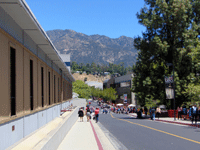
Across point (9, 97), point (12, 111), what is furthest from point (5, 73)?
point (12, 111)

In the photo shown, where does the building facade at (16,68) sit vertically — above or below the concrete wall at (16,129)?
above

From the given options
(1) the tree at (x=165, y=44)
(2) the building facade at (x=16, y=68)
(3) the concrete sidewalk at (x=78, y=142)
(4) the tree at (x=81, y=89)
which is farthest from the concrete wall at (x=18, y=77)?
(4) the tree at (x=81, y=89)

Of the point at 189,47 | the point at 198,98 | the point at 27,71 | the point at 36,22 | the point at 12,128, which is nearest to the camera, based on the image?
the point at 12,128

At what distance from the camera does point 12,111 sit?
11.5 meters

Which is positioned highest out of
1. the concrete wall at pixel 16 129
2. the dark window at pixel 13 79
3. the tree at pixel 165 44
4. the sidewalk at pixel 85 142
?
the tree at pixel 165 44

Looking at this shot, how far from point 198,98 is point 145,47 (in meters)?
11.1

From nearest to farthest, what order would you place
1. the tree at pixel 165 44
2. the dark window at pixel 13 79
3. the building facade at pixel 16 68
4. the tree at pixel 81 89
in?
1. the building facade at pixel 16 68
2. the dark window at pixel 13 79
3. the tree at pixel 165 44
4. the tree at pixel 81 89

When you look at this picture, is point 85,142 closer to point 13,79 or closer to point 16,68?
point 13,79

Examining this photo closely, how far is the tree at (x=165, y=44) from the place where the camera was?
40459 mm

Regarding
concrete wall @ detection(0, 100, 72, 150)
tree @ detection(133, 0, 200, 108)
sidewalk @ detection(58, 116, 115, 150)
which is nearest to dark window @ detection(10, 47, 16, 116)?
concrete wall @ detection(0, 100, 72, 150)

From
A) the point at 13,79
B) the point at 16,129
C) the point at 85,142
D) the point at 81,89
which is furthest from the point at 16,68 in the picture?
the point at 81,89

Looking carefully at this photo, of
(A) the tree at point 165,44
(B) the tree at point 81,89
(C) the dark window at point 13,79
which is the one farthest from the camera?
(B) the tree at point 81,89

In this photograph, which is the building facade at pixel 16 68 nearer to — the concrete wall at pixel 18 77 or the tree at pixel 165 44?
the concrete wall at pixel 18 77

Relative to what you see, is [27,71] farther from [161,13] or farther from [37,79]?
[161,13]
